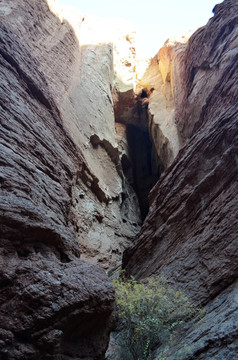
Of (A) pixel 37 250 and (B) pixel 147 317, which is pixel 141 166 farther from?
(A) pixel 37 250

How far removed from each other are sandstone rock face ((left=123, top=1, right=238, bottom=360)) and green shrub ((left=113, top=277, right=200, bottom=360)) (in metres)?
0.62

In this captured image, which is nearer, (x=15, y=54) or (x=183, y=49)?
(x=15, y=54)

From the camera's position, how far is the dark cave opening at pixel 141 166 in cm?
2517

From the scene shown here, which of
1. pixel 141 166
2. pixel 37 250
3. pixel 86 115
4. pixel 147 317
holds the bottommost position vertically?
pixel 147 317

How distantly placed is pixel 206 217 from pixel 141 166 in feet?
57.6

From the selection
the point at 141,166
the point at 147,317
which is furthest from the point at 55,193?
the point at 141,166

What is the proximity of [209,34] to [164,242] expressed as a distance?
14355mm

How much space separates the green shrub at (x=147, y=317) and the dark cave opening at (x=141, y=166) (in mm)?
16277

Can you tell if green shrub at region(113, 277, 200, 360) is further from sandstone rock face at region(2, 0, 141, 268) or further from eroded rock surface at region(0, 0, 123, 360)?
sandstone rock face at region(2, 0, 141, 268)

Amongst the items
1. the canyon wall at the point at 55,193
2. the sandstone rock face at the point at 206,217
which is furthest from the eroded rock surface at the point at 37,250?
the sandstone rock face at the point at 206,217

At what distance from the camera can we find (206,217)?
9383 mm

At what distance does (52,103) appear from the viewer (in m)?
12.8

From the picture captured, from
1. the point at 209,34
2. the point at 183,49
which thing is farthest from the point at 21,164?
the point at 183,49

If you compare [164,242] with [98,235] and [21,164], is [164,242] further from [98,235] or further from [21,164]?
[21,164]
